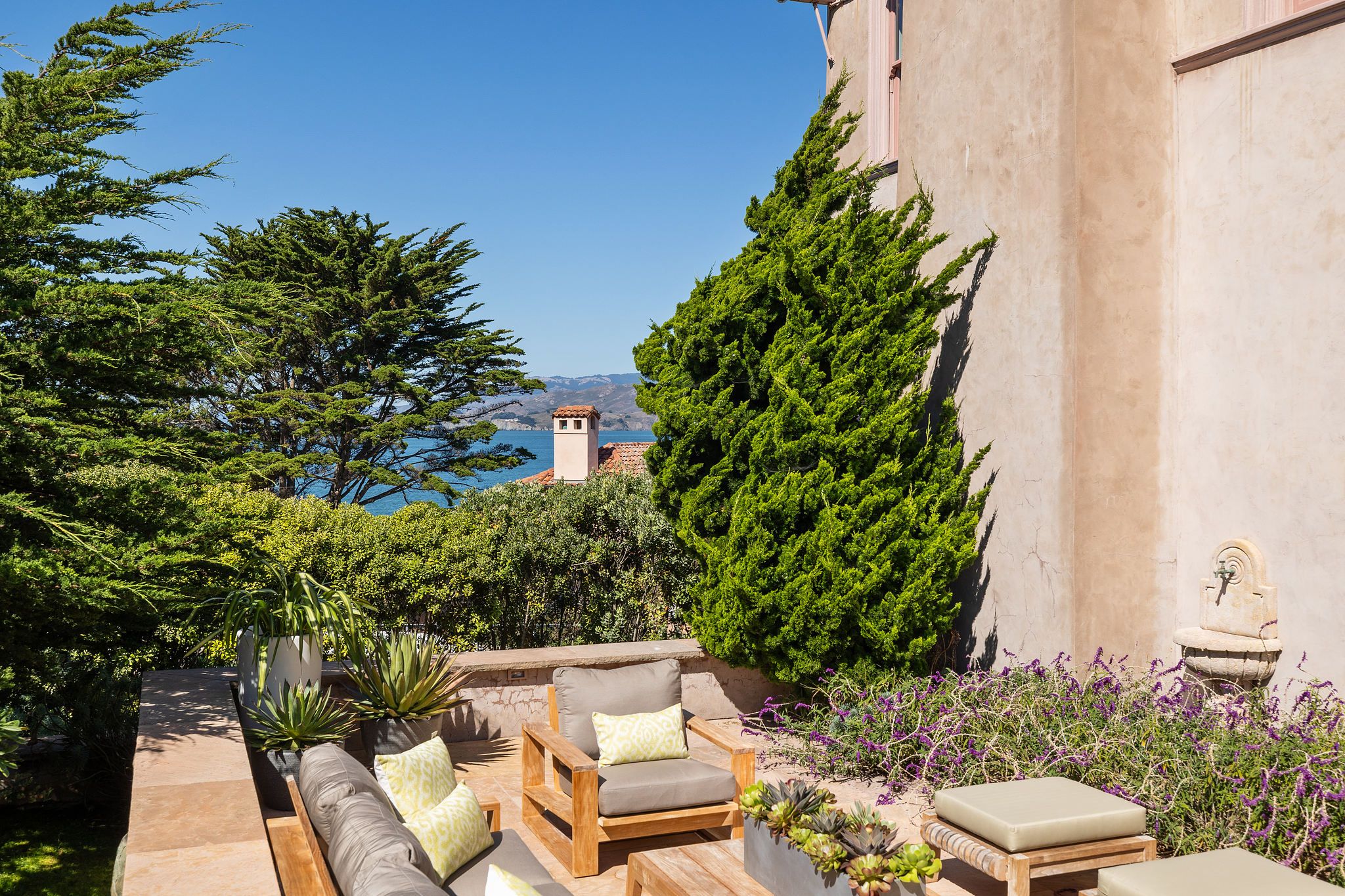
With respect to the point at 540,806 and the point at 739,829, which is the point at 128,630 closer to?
the point at 540,806

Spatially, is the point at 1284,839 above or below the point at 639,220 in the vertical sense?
below

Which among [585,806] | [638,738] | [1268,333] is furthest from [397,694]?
[1268,333]

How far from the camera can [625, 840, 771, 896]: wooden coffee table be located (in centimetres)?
362

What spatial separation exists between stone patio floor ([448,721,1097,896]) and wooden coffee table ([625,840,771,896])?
558 mm

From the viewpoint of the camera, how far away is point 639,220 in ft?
91.1

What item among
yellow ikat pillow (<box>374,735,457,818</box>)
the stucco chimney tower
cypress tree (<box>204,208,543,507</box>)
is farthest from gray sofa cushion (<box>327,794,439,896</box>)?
the stucco chimney tower

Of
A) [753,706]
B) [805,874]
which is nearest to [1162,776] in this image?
[805,874]

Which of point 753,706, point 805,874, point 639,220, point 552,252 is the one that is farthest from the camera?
point 552,252

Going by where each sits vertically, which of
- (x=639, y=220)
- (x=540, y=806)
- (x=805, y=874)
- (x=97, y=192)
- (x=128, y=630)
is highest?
(x=639, y=220)

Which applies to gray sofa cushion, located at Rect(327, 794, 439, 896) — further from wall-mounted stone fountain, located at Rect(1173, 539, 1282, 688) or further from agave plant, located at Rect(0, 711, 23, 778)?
wall-mounted stone fountain, located at Rect(1173, 539, 1282, 688)

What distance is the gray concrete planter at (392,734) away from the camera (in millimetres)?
5641

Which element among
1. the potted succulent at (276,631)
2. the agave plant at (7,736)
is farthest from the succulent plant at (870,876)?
the potted succulent at (276,631)

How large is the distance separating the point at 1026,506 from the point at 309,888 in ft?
16.7

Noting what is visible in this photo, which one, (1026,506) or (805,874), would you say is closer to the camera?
(805,874)
